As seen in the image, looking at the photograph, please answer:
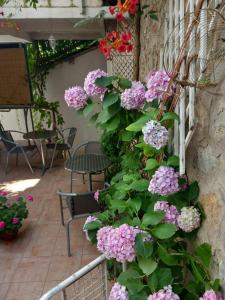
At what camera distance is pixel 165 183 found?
1.25 metres

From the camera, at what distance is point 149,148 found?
55.8 inches

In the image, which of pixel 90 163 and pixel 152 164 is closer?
pixel 152 164

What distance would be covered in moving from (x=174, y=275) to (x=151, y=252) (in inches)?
7.8

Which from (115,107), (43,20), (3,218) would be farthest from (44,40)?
(115,107)

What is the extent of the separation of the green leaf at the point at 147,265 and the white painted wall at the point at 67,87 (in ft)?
17.1

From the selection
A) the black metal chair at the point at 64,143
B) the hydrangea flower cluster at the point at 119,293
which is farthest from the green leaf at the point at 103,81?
the black metal chair at the point at 64,143

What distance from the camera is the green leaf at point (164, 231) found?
4.00 ft

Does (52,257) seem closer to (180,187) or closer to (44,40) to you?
(180,187)

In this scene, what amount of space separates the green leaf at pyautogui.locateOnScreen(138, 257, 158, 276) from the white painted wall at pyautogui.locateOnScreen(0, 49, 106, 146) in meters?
5.22

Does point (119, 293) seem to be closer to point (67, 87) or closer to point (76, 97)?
point (76, 97)

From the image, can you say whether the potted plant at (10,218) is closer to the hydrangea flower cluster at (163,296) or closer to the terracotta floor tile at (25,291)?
the terracotta floor tile at (25,291)

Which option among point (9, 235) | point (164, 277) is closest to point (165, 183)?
point (164, 277)

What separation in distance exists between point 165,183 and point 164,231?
0.60ft

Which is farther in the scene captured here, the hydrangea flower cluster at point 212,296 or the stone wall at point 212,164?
the stone wall at point 212,164
